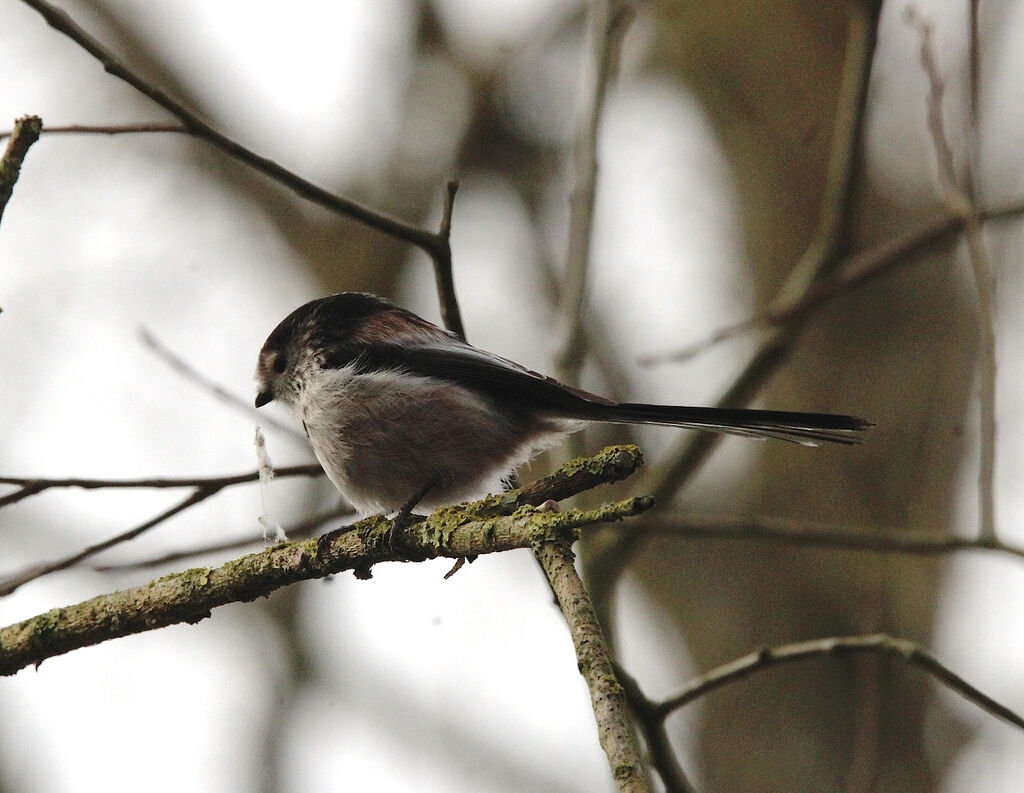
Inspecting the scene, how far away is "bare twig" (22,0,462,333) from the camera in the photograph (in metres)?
2.88

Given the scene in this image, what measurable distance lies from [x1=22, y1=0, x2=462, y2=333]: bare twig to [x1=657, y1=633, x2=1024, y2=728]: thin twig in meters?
1.35

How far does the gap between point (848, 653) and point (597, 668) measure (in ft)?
4.78

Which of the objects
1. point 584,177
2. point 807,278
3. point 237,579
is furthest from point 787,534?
point 237,579

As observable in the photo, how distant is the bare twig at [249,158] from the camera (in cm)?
288

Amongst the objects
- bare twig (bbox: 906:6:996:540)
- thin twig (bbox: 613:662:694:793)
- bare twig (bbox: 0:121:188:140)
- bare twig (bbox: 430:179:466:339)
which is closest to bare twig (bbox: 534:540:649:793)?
thin twig (bbox: 613:662:694:793)

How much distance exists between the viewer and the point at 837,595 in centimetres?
620

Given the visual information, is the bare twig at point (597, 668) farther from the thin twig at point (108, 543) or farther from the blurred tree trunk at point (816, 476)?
the blurred tree trunk at point (816, 476)

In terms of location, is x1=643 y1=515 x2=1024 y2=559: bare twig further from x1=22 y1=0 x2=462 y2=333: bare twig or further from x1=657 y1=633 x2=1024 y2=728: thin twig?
x1=22 y1=0 x2=462 y2=333: bare twig

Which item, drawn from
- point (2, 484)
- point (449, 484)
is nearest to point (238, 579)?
point (2, 484)

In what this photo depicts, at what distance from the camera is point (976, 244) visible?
3.80m

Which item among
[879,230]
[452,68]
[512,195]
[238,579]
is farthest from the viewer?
[452,68]

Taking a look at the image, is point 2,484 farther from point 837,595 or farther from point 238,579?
point 837,595

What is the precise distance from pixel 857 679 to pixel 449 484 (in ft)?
11.5

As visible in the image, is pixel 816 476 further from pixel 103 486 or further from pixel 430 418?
pixel 103 486
